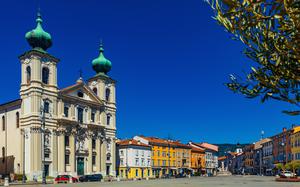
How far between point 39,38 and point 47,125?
48.1ft

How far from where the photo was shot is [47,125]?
70.3 metres

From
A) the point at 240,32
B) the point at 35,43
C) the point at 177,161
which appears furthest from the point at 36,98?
the point at 240,32

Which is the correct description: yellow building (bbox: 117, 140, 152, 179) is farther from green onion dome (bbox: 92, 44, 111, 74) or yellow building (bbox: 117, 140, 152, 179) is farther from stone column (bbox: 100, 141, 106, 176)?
green onion dome (bbox: 92, 44, 111, 74)

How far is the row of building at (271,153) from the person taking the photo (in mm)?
95938

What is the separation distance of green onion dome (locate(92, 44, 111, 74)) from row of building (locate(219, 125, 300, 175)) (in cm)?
4319

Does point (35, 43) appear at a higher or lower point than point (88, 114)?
higher

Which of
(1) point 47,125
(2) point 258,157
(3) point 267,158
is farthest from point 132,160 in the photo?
(2) point 258,157

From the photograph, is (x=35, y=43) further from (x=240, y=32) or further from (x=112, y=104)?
(x=240, y=32)

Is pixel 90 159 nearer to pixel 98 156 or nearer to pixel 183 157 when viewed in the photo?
pixel 98 156

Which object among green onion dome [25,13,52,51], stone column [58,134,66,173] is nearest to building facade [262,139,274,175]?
stone column [58,134,66,173]

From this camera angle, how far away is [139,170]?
322ft

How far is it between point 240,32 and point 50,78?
67.2 m

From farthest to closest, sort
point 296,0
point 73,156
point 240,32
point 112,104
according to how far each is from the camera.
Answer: point 112,104 → point 73,156 → point 240,32 → point 296,0

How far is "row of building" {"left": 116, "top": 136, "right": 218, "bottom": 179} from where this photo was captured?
3769 inches
